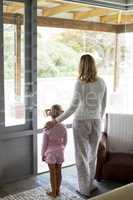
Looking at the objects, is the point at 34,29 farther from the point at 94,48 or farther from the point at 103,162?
the point at 103,162

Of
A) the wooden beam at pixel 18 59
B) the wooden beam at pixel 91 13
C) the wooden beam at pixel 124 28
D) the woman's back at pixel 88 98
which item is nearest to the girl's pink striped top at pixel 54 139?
the woman's back at pixel 88 98

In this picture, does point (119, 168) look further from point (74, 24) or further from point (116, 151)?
point (74, 24)

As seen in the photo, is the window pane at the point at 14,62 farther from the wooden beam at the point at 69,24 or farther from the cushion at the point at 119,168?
the cushion at the point at 119,168

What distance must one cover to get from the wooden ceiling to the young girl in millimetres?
1380

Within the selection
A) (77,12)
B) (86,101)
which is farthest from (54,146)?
(77,12)

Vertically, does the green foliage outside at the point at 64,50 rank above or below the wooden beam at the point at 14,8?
below

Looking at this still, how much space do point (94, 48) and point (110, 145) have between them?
158 cm

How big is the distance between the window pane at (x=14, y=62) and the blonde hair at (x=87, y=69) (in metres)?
0.92

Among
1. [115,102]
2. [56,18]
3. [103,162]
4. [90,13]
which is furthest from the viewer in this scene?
[115,102]

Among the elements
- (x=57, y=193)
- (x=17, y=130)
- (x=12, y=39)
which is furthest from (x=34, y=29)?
(x=57, y=193)

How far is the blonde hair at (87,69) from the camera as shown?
320 centimetres

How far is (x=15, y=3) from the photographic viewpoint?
12.0ft

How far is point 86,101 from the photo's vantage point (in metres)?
3.22

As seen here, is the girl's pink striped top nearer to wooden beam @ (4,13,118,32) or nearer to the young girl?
the young girl
